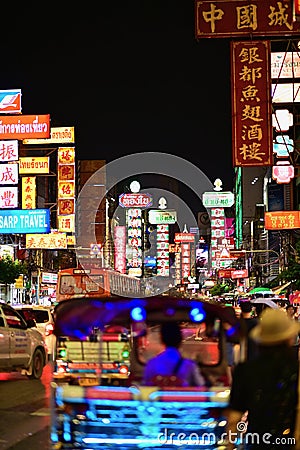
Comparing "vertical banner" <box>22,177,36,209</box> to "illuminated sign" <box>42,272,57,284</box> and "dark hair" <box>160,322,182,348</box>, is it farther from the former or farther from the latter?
"dark hair" <box>160,322,182,348</box>

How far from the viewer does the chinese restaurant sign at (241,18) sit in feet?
76.3

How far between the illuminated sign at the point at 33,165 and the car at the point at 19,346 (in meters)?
37.7

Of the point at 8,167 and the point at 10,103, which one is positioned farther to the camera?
the point at 10,103

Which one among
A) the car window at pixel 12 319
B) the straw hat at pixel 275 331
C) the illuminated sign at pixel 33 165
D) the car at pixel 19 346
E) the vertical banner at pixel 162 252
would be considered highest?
the illuminated sign at pixel 33 165

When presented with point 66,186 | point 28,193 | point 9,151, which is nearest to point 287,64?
point 9,151

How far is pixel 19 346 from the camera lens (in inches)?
680

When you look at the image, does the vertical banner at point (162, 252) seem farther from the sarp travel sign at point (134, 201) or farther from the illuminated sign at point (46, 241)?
the illuminated sign at point (46, 241)

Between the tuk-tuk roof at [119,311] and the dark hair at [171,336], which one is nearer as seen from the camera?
the dark hair at [171,336]

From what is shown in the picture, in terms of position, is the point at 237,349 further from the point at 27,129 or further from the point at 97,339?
the point at 27,129

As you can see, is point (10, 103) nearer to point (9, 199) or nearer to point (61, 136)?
point (9, 199)

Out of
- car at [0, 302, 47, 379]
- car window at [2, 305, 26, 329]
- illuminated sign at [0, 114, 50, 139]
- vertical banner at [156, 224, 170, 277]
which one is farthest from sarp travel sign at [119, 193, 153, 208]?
car window at [2, 305, 26, 329]

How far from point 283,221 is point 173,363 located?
39.2m

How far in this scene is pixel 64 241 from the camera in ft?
186

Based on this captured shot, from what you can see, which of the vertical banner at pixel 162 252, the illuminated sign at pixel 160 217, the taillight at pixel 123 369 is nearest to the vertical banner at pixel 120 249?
the vertical banner at pixel 162 252
